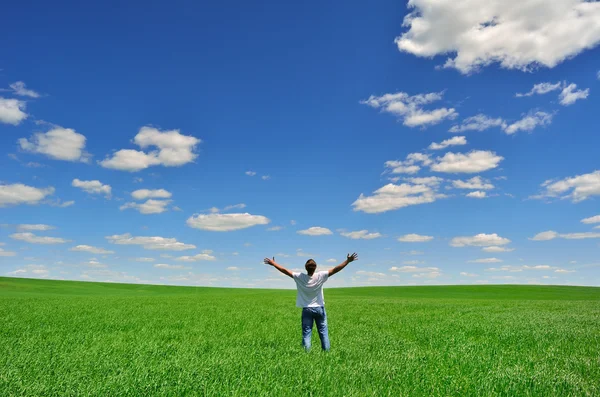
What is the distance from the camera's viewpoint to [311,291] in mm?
10500

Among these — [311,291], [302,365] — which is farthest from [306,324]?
[302,365]

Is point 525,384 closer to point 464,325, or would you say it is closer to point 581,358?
point 581,358

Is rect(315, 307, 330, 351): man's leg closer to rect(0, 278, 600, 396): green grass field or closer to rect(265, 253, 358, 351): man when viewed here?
rect(265, 253, 358, 351): man

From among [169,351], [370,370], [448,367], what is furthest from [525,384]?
[169,351]

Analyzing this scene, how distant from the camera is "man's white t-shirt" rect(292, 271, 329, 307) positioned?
10438 millimetres

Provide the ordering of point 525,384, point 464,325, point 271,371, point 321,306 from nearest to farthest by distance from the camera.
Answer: point 525,384, point 271,371, point 321,306, point 464,325

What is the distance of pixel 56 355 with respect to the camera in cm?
994

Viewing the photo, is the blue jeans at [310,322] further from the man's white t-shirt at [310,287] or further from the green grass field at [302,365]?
the green grass field at [302,365]

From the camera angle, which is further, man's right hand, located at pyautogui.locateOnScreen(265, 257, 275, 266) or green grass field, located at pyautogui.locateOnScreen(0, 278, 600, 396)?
man's right hand, located at pyautogui.locateOnScreen(265, 257, 275, 266)

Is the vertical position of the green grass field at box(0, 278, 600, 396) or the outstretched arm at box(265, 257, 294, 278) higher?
the outstretched arm at box(265, 257, 294, 278)

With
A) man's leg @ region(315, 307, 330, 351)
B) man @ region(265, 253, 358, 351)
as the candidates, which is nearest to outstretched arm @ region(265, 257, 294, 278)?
man @ region(265, 253, 358, 351)

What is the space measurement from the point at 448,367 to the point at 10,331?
622 inches

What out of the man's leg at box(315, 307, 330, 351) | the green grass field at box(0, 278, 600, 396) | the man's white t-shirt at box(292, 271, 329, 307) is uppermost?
the man's white t-shirt at box(292, 271, 329, 307)

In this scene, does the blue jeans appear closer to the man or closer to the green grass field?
the man
